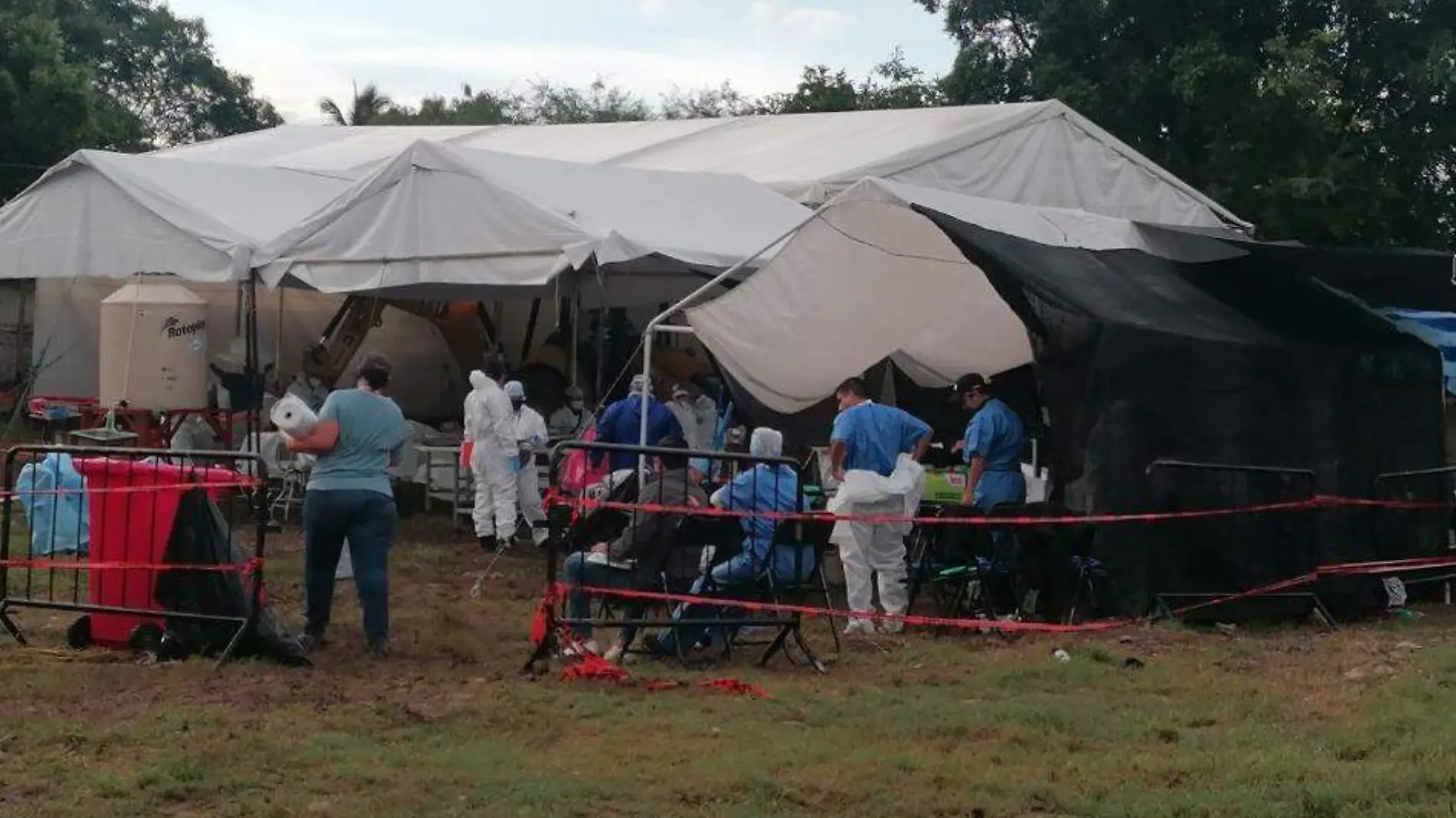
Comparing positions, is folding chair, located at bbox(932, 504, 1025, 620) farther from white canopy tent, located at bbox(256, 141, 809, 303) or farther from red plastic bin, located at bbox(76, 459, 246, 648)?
red plastic bin, located at bbox(76, 459, 246, 648)

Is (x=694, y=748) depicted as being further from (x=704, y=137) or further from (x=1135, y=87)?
(x=1135, y=87)

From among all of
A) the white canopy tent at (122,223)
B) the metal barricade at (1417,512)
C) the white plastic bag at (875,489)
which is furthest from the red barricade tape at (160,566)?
the white canopy tent at (122,223)

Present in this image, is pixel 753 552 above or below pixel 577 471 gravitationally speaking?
below

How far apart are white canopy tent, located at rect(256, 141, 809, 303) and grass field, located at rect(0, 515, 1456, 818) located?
4.81m

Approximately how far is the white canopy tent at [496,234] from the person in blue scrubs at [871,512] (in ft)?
12.0

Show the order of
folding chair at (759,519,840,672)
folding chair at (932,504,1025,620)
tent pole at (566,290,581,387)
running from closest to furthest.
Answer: folding chair at (759,519,840,672)
folding chair at (932,504,1025,620)
tent pole at (566,290,581,387)

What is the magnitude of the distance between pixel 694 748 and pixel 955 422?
864 cm

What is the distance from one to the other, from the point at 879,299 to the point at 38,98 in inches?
693

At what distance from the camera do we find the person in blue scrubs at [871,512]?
10.8 meters

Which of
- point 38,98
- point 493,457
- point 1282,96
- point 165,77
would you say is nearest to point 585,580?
point 493,457

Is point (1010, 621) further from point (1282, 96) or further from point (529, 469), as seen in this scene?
point (1282, 96)

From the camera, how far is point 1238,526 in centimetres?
1089

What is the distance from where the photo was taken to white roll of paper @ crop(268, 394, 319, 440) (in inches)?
358

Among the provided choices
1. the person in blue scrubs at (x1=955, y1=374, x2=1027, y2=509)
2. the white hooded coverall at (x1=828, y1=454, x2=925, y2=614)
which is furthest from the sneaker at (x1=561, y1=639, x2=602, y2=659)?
the person in blue scrubs at (x1=955, y1=374, x2=1027, y2=509)
